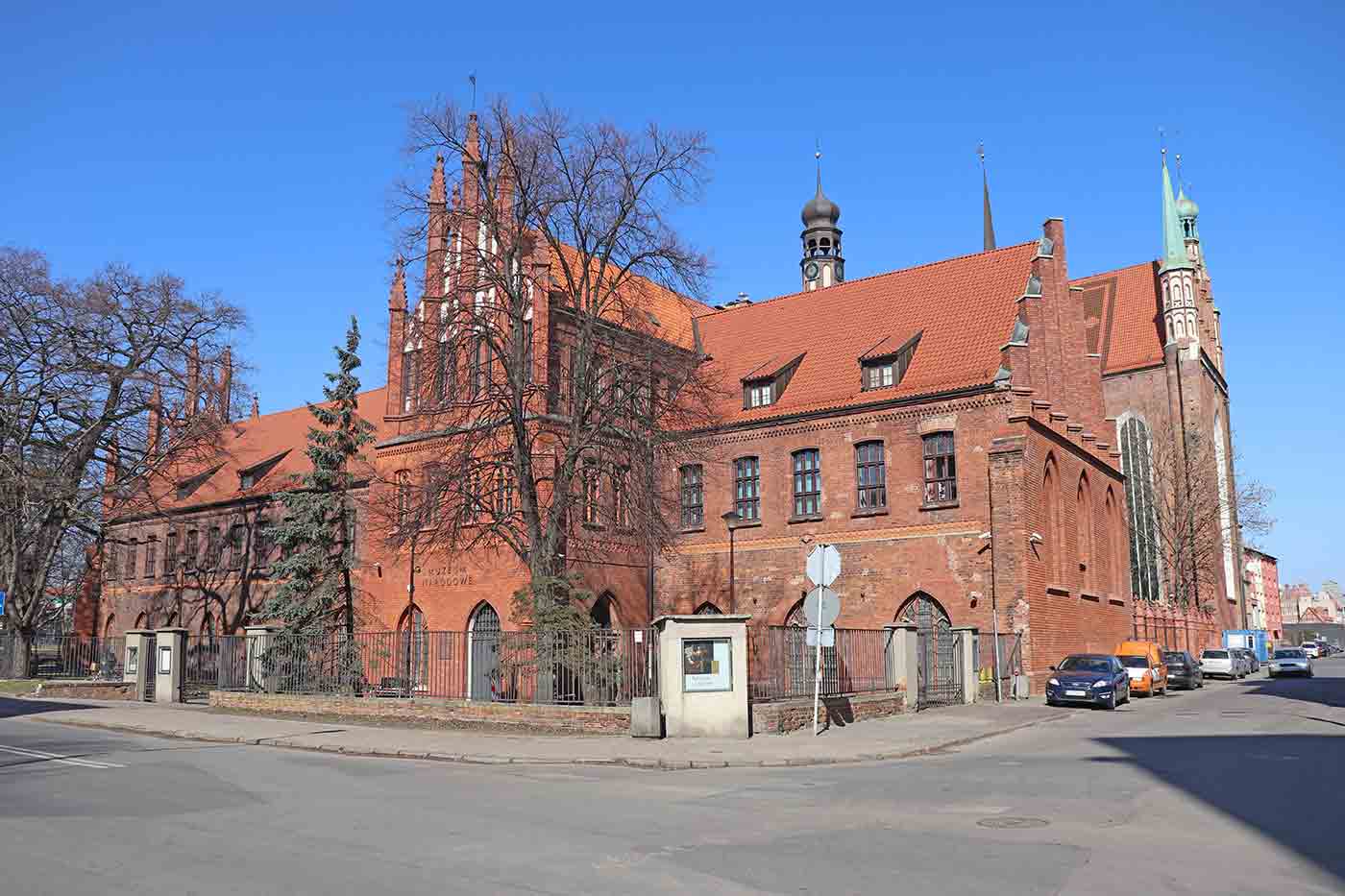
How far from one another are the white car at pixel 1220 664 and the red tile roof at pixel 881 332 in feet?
77.9

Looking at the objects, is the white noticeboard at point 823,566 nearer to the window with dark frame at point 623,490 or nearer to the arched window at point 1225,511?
the window with dark frame at point 623,490

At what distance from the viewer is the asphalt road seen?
7.50 meters

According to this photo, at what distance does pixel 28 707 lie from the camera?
89.2 feet

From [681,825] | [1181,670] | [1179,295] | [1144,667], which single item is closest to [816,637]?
[681,825]

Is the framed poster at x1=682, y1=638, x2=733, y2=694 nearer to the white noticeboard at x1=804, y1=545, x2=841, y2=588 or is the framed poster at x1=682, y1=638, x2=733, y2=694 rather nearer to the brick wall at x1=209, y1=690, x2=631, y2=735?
the brick wall at x1=209, y1=690, x2=631, y2=735

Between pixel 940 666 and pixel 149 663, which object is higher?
pixel 149 663

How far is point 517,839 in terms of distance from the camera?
9.06 meters

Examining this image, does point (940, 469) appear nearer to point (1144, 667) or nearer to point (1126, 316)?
point (1144, 667)

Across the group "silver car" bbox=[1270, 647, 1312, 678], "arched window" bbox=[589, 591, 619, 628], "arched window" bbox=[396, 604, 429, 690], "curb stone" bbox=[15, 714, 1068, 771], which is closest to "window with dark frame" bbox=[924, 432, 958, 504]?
"arched window" bbox=[589, 591, 619, 628]

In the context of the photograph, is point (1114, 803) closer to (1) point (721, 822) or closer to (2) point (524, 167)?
(1) point (721, 822)

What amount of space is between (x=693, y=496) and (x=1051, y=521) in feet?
39.2

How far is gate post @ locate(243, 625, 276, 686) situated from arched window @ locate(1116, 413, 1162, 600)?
44.7 meters

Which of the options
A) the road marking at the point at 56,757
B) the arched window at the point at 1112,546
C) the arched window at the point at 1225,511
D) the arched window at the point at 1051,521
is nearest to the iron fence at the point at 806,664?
the arched window at the point at 1051,521

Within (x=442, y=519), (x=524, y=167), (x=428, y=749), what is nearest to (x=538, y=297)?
(x=524, y=167)
